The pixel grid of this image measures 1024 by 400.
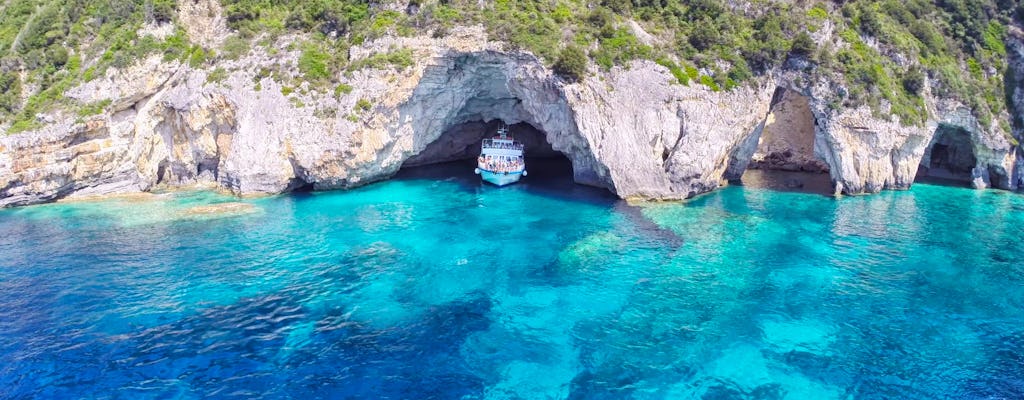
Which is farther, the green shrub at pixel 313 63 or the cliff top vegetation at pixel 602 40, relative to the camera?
the green shrub at pixel 313 63

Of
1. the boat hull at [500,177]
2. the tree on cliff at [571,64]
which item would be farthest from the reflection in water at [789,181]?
the boat hull at [500,177]

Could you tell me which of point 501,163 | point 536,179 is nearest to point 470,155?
point 536,179

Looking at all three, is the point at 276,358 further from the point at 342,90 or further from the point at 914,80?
the point at 914,80

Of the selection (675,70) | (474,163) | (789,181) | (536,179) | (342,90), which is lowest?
(536,179)

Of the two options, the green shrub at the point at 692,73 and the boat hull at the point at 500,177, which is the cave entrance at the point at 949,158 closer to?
the green shrub at the point at 692,73

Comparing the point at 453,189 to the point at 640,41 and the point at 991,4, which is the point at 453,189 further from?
the point at 991,4

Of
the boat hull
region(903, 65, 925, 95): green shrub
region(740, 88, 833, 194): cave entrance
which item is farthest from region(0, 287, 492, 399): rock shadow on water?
region(903, 65, 925, 95): green shrub
